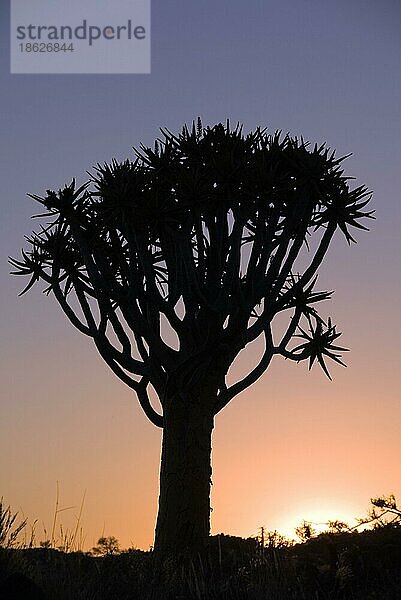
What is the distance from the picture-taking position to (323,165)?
14.8 metres

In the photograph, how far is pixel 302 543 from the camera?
11.9 meters

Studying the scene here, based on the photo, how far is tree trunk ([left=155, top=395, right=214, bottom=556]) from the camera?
1327 centimetres

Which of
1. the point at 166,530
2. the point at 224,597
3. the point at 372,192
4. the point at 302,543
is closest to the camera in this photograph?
the point at 224,597

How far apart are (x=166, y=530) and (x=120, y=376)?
2.67m

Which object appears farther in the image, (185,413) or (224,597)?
(185,413)

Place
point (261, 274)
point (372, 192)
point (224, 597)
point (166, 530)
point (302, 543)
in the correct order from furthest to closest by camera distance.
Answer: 1. point (372, 192)
2. point (261, 274)
3. point (166, 530)
4. point (302, 543)
5. point (224, 597)

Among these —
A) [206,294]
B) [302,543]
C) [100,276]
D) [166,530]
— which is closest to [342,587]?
[302,543]

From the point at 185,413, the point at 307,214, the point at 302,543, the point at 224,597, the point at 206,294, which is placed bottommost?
the point at 224,597

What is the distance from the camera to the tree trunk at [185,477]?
43.5 feet

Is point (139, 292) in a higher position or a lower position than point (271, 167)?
lower

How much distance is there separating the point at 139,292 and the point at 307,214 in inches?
125

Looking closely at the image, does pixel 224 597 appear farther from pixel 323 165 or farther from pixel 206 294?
pixel 323 165

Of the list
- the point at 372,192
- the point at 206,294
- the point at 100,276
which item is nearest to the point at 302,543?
the point at 206,294

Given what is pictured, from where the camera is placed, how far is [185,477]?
1347 cm
